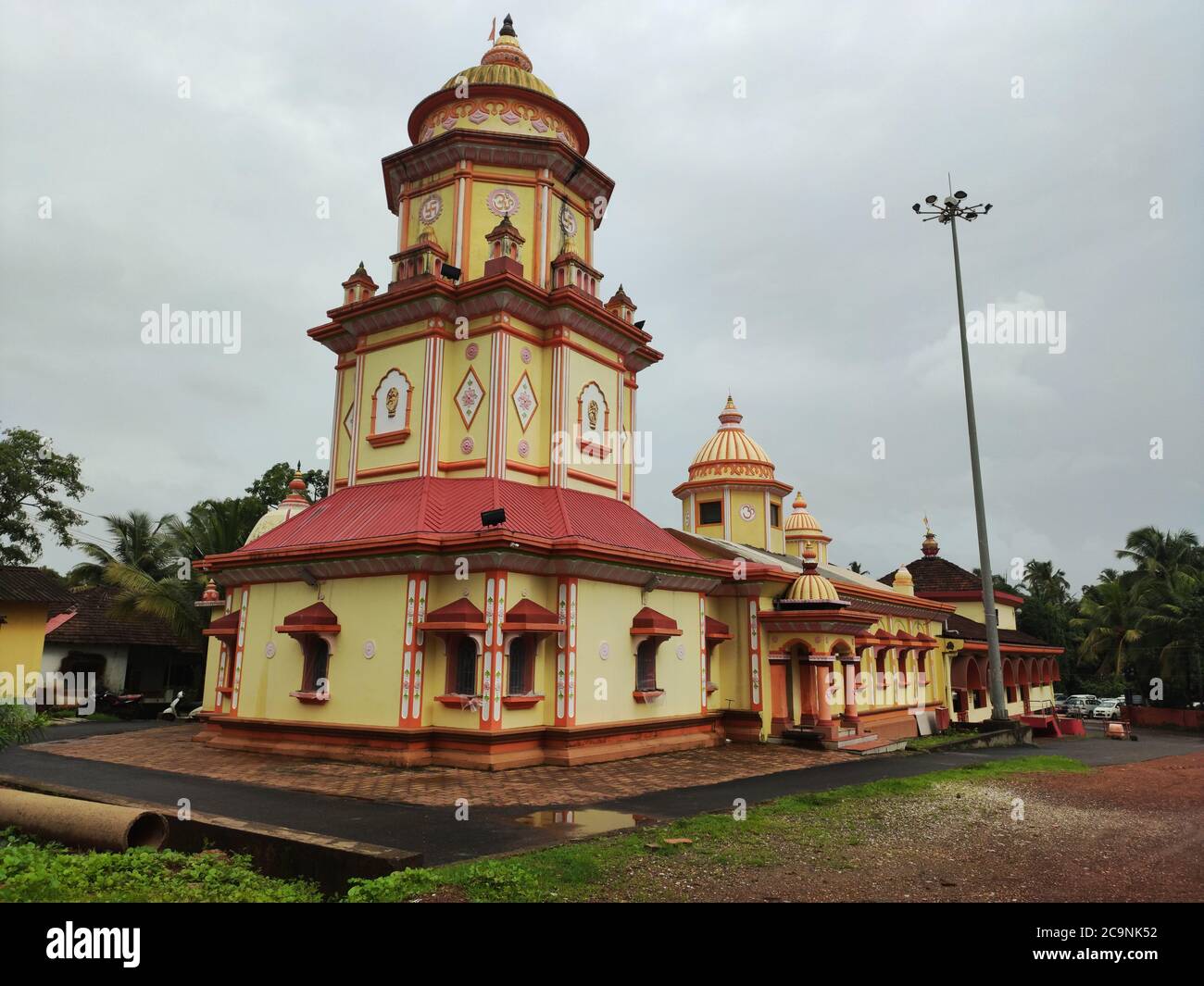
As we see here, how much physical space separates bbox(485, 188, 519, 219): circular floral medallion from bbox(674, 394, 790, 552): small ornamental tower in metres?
13.1

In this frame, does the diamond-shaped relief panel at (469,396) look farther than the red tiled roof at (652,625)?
Yes

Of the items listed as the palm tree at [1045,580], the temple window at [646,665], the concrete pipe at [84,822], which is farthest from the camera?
the palm tree at [1045,580]

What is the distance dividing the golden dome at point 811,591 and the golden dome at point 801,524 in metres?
13.2

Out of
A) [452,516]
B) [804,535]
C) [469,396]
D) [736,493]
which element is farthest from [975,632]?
[452,516]

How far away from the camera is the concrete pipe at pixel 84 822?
7770mm

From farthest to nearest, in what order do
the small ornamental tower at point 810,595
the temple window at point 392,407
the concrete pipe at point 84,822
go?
the small ornamental tower at point 810,595, the temple window at point 392,407, the concrete pipe at point 84,822

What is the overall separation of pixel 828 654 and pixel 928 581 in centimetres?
2224

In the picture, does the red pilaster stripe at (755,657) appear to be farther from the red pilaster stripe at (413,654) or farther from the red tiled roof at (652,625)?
the red pilaster stripe at (413,654)

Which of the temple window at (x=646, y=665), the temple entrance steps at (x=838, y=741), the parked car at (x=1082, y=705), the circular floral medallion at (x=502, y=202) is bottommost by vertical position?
the parked car at (x=1082, y=705)

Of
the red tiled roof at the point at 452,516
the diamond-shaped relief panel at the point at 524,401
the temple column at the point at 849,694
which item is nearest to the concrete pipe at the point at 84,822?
the red tiled roof at the point at 452,516

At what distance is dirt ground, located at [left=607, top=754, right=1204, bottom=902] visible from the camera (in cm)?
639

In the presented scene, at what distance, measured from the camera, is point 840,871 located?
712cm

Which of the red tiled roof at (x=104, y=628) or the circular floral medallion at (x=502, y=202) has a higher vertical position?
the circular floral medallion at (x=502, y=202)

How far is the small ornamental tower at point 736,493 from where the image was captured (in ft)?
95.9
